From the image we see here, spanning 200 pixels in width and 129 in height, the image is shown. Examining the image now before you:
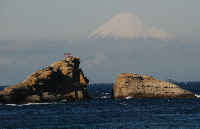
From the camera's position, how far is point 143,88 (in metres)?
93.9

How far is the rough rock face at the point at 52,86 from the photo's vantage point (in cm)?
8140

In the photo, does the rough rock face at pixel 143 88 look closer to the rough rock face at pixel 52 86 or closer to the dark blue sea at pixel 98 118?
the rough rock face at pixel 52 86

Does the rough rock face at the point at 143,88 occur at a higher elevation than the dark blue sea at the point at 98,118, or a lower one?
higher

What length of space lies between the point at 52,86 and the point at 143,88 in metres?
22.9

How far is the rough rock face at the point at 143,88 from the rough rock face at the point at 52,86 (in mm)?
8911

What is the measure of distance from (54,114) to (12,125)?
40.5 ft

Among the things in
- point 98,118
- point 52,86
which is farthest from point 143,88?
point 98,118

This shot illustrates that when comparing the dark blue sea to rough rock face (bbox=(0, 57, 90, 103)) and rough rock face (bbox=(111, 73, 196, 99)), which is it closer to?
rough rock face (bbox=(0, 57, 90, 103))

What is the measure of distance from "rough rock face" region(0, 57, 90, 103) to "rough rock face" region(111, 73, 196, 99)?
8911 mm

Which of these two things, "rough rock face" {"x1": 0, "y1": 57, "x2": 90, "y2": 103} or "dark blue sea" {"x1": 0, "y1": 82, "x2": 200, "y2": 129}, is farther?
"rough rock face" {"x1": 0, "y1": 57, "x2": 90, "y2": 103}

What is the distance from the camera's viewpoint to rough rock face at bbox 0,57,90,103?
267 ft

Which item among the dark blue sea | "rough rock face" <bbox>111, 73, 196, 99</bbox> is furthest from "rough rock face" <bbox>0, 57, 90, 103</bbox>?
the dark blue sea

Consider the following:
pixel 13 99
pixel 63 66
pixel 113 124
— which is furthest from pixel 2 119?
pixel 63 66

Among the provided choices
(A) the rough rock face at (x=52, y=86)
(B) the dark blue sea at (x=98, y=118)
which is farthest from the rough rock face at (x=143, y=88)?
(B) the dark blue sea at (x=98, y=118)
